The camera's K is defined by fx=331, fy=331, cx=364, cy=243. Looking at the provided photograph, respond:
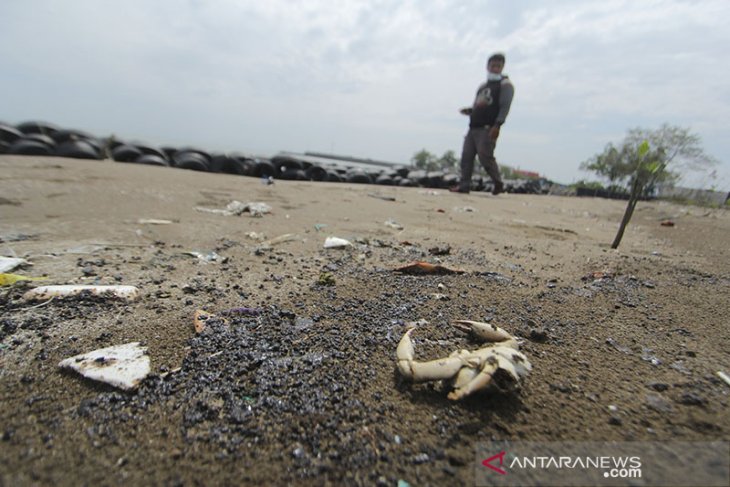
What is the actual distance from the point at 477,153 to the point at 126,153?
7012 mm

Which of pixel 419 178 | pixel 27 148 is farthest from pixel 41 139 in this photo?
pixel 419 178

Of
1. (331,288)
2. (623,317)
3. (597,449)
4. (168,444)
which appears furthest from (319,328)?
(623,317)

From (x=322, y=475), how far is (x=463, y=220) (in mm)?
3526

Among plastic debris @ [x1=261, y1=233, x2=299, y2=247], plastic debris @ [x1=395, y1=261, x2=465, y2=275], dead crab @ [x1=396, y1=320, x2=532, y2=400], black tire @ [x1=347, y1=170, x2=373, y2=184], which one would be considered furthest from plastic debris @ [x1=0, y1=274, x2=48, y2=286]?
black tire @ [x1=347, y1=170, x2=373, y2=184]

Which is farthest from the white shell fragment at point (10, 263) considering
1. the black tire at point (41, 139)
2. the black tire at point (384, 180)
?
the black tire at point (384, 180)

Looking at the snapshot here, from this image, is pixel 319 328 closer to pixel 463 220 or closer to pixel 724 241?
pixel 463 220

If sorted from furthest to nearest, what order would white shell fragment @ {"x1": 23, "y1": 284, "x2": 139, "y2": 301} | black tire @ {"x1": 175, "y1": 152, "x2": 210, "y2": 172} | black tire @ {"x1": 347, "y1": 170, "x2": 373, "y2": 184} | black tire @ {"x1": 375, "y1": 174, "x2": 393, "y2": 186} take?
black tire @ {"x1": 375, "y1": 174, "x2": 393, "y2": 186}, black tire @ {"x1": 347, "y1": 170, "x2": 373, "y2": 184}, black tire @ {"x1": 175, "y1": 152, "x2": 210, "y2": 172}, white shell fragment @ {"x1": 23, "y1": 284, "x2": 139, "y2": 301}

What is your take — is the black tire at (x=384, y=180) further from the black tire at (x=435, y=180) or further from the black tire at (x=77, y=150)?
the black tire at (x=77, y=150)

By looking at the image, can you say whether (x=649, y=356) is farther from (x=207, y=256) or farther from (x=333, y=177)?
(x=333, y=177)

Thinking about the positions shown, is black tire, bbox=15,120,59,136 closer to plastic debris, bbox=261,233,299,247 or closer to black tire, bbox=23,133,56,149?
black tire, bbox=23,133,56,149

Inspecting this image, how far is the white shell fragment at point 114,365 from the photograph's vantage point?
0.92m

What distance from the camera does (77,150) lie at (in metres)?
5.71

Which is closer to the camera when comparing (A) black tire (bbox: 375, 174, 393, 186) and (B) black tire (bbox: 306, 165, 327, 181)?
(B) black tire (bbox: 306, 165, 327, 181)

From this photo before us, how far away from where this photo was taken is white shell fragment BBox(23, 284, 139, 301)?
1317mm
